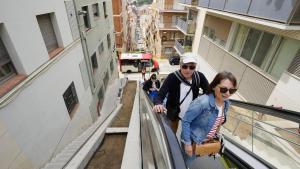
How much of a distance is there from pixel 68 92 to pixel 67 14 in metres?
3.32

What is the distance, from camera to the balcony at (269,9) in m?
4.85

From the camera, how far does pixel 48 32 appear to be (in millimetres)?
5461

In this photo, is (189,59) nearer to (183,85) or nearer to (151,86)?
(183,85)

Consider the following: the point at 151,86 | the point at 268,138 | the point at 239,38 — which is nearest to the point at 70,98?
the point at 151,86

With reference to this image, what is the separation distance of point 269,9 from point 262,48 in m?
1.81

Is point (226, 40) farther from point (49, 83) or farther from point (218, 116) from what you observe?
point (49, 83)

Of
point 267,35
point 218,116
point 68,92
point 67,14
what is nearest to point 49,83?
point 68,92

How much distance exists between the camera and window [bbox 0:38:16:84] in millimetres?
3480

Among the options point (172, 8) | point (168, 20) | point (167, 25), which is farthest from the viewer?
point (167, 25)

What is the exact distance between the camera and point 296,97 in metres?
5.29

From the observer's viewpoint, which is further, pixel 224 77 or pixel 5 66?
pixel 5 66

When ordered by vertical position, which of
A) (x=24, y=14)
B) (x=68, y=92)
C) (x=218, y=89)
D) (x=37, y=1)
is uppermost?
(x=37, y=1)

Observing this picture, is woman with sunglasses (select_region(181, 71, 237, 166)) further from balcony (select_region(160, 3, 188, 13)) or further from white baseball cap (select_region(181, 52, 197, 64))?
balcony (select_region(160, 3, 188, 13))

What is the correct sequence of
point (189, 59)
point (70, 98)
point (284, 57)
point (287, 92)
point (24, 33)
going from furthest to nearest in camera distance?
point (70, 98), point (284, 57), point (287, 92), point (24, 33), point (189, 59)
